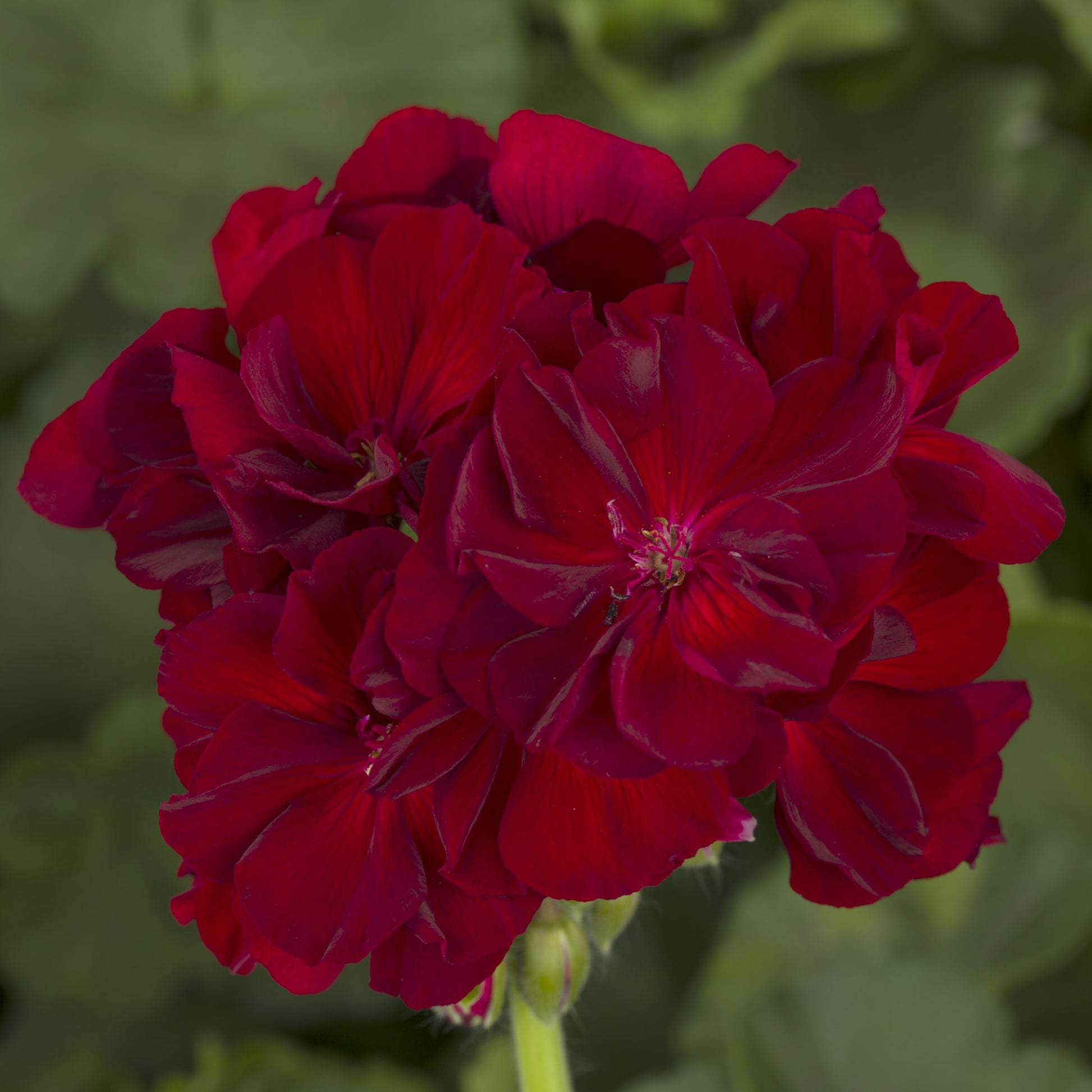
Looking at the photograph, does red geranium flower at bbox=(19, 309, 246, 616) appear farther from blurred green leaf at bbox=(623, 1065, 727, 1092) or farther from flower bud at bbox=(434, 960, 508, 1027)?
blurred green leaf at bbox=(623, 1065, 727, 1092)

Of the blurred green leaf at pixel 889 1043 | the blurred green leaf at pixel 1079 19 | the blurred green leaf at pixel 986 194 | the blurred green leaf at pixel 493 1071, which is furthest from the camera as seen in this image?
the blurred green leaf at pixel 986 194

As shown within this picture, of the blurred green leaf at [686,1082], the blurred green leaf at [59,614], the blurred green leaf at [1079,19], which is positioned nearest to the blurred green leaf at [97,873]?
the blurred green leaf at [59,614]

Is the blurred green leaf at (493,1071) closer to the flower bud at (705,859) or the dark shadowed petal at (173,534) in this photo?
the flower bud at (705,859)

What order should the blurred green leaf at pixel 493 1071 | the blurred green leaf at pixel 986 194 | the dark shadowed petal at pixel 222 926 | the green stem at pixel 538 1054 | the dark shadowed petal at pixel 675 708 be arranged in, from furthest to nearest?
the blurred green leaf at pixel 986 194 < the blurred green leaf at pixel 493 1071 < the green stem at pixel 538 1054 < the dark shadowed petal at pixel 222 926 < the dark shadowed petal at pixel 675 708

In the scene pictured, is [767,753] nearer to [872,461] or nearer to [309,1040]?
[872,461]

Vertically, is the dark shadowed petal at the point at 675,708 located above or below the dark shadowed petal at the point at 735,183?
below
